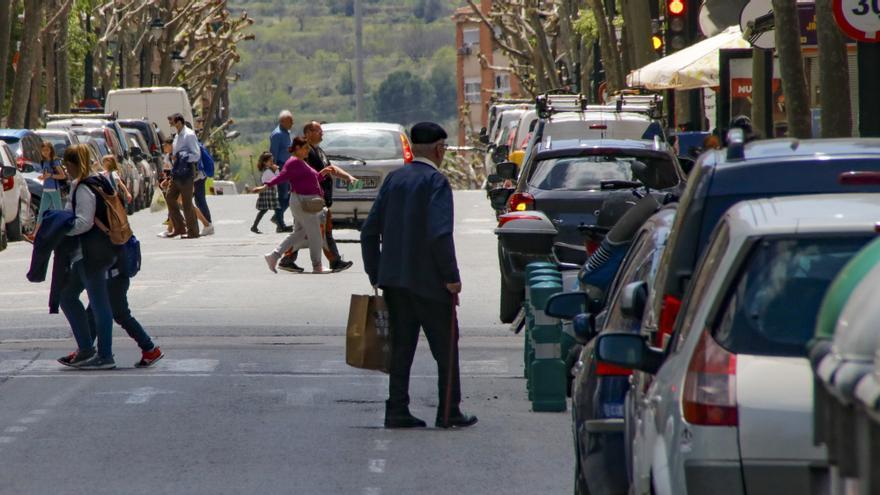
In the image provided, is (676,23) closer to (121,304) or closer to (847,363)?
(121,304)

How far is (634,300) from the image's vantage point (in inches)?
251

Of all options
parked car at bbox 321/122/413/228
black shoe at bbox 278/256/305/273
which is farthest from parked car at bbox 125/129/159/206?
black shoe at bbox 278/256/305/273

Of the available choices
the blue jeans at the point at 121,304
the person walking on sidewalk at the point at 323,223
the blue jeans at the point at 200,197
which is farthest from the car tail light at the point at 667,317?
the blue jeans at the point at 200,197

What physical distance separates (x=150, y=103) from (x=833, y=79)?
3562 cm

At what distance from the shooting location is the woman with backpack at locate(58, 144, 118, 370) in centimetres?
1280

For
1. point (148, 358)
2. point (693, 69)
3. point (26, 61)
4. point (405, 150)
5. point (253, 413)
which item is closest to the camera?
point (253, 413)

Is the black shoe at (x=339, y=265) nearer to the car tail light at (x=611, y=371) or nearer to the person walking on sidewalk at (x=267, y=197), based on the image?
the person walking on sidewalk at (x=267, y=197)

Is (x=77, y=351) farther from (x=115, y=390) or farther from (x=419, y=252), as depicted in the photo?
(x=419, y=252)

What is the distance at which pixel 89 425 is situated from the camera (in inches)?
419

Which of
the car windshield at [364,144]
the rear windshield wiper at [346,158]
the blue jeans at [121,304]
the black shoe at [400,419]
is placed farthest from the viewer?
the car windshield at [364,144]

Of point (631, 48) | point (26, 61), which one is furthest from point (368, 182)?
point (631, 48)

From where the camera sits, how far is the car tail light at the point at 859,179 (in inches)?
243

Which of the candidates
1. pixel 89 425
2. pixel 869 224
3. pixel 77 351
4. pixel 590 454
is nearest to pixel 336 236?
pixel 77 351

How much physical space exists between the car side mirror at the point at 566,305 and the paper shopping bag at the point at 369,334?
96.1 inches
